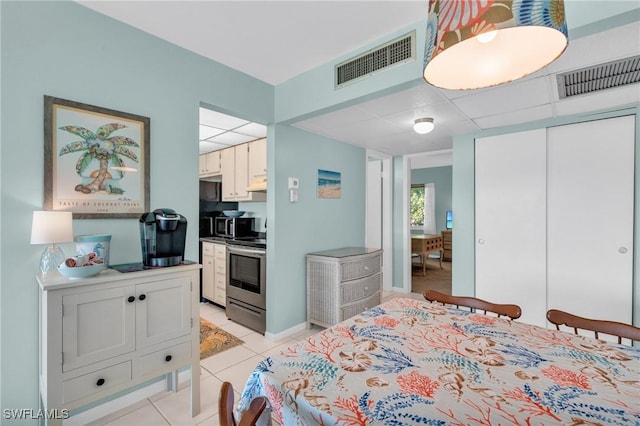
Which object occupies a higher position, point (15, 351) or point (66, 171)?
point (66, 171)

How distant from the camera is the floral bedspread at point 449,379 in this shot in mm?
808

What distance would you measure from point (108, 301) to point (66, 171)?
2.84ft

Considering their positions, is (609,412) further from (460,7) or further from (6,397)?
(6,397)

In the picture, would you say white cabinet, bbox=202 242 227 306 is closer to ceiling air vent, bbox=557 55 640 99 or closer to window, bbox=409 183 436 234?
ceiling air vent, bbox=557 55 640 99

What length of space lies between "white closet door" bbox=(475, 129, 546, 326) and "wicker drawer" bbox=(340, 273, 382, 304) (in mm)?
1206

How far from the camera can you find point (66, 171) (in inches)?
70.3

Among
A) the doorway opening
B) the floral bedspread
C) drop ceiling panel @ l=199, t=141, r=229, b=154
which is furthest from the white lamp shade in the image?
the doorway opening

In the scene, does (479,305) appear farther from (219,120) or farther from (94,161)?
(219,120)

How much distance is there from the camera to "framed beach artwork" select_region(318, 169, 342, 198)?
3.64 metres

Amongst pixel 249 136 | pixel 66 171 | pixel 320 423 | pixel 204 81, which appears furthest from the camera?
pixel 249 136

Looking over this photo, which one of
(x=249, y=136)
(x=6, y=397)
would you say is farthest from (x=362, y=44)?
(x=6, y=397)

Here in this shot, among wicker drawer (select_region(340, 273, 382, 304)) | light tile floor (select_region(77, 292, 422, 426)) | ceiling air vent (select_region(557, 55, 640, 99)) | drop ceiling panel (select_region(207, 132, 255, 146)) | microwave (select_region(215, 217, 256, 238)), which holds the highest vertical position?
drop ceiling panel (select_region(207, 132, 255, 146))

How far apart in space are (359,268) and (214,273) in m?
2.10

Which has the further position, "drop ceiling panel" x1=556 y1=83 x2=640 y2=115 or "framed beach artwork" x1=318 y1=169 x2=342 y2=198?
"framed beach artwork" x1=318 y1=169 x2=342 y2=198
